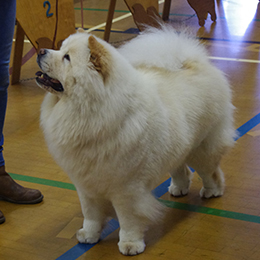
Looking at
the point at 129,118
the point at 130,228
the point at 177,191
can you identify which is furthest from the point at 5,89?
the point at 177,191

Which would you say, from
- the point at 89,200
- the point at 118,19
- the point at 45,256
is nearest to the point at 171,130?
the point at 89,200

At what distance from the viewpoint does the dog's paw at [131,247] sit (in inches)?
75.8

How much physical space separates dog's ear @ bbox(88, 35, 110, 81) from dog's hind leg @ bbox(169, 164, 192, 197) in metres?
0.93

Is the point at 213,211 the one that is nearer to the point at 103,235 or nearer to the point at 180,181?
the point at 180,181

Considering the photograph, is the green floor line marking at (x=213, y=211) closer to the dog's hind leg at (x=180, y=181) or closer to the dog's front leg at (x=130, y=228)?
the dog's hind leg at (x=180, y=181)

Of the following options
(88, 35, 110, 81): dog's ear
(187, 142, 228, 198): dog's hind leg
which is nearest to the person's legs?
(88, 35, 110, 81): dog's ear

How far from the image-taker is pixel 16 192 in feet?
7.98

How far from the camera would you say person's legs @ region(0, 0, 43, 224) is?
2.10 m

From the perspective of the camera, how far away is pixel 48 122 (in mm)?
1775

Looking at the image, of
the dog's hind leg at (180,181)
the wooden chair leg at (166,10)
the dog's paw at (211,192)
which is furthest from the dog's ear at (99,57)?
the wooden chair leg at (166,10)

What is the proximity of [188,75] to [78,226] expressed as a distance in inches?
39.2

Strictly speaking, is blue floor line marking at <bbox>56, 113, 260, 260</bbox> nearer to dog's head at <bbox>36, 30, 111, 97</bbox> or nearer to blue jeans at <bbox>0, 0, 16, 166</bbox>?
dog's head at <bbox>36, 30, 111, 97</bbox>

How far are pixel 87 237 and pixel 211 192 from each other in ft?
2.60

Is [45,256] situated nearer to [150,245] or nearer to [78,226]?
[78,226]
